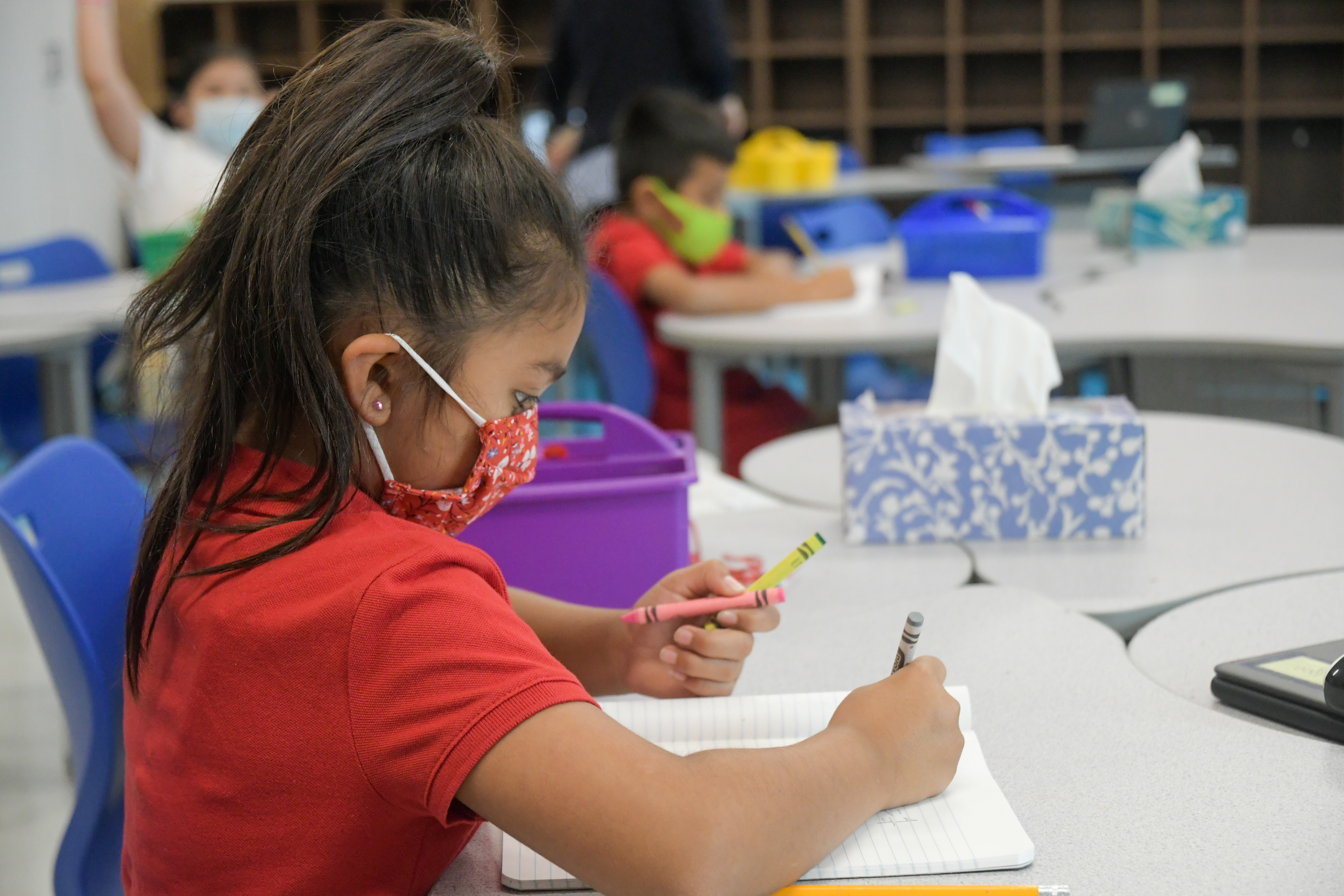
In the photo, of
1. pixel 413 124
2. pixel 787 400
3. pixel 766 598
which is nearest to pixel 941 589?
pixel 766 598

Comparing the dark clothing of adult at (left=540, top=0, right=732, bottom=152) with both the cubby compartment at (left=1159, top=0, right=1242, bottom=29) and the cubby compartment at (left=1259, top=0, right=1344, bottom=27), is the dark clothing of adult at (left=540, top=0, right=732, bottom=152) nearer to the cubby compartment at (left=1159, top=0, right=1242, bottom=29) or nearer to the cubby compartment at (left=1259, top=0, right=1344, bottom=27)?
the cubby compartment at (left=1159, top=0, right=1242, bottom=29)

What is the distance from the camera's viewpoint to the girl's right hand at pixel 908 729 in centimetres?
74

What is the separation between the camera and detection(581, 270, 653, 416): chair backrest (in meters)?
2.35

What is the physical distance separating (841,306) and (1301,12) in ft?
15.3

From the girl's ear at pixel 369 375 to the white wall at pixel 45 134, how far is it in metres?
5.33

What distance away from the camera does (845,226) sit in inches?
139

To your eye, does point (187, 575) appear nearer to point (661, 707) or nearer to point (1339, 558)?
point (661, 707)

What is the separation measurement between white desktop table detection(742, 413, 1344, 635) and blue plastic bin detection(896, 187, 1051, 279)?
1.13 metres

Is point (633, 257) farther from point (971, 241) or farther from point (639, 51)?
point (639, 51)

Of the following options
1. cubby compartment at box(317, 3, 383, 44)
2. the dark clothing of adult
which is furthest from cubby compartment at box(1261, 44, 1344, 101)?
cubby compartment at box(317, 3, 383, 44)

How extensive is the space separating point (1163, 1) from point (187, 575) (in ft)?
20.9

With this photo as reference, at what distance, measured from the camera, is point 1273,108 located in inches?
236

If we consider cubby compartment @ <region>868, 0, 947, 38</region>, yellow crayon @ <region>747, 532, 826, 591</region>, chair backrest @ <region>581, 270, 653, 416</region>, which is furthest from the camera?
cubby compartment @ <region>868, 0, 947, 38</region>

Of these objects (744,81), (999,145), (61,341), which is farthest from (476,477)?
(744,81)
